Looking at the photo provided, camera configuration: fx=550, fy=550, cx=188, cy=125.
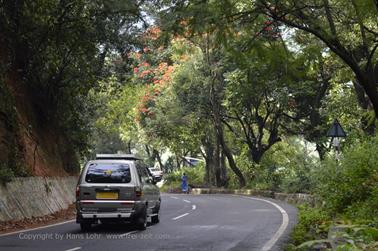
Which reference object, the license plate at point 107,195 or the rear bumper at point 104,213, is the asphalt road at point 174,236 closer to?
the rear bumper at point 104,213

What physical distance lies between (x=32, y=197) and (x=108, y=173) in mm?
5385

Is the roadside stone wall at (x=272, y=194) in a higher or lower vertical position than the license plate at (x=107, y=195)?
lower

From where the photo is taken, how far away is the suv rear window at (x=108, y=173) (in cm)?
1434

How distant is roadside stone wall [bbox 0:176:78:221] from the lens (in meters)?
16.6

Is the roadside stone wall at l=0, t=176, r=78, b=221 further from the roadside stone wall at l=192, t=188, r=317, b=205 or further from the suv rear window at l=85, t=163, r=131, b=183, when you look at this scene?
the roadside stone wall at l=192, t=188, r=317, b=205

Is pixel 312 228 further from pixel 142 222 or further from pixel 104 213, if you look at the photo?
pixel 104 213

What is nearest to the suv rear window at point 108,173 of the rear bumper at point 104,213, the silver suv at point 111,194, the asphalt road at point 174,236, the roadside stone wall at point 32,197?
the silver suv at point 111,194

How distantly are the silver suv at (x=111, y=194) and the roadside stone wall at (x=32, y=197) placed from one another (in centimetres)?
337

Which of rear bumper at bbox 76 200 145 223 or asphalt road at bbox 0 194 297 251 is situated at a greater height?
rear bumper at bbox 76 200 145 223

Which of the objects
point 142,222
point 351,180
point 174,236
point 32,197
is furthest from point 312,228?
point 32,197

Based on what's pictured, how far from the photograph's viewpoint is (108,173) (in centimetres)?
1443

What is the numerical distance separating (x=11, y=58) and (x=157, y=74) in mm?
19534

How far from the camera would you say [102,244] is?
37.9 feet

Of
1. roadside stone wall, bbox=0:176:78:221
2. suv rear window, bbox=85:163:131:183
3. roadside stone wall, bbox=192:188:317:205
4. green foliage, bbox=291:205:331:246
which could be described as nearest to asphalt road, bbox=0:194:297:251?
green foliage, bbox=291:205:331:246
